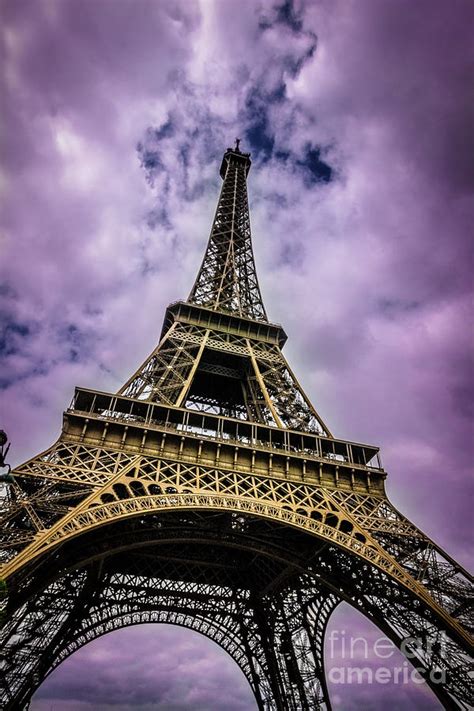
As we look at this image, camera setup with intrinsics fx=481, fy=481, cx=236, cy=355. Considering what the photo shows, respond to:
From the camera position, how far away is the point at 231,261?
35.6 metres

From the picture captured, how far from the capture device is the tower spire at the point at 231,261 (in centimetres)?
3225

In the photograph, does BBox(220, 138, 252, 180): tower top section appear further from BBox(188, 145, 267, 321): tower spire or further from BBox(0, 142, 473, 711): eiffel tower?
BBox(0, 142, 473, 711): eiffel tower

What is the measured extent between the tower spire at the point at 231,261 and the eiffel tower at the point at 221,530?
2.12 ft

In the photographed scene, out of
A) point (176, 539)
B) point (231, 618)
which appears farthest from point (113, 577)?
point (176, 539)

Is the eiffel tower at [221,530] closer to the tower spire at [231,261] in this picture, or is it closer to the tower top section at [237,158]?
the tower spire at [231,261]

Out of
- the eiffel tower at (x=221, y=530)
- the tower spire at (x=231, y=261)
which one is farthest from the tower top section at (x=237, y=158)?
the eiffel tower at (x=221, y=530)

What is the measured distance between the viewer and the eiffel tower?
15867 mm

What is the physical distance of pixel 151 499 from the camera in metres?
15.6

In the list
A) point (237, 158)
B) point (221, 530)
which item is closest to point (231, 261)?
point (237, 158)

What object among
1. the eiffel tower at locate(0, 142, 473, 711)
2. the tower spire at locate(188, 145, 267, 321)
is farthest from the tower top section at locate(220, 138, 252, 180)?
the eiffel tower at locate(0, 142, 473, 711)

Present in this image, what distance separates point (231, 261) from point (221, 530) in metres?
21.3

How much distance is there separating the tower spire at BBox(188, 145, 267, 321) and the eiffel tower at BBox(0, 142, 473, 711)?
65cm

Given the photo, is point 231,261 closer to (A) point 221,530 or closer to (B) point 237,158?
(B) point 237,158

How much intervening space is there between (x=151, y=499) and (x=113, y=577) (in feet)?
43.5
